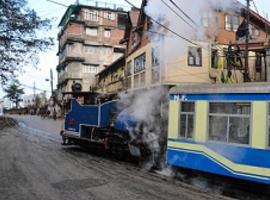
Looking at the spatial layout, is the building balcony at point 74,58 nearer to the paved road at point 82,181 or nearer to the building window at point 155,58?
the building window at point 155,58

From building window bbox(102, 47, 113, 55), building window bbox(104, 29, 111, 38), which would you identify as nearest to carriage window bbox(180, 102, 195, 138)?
building window bbox(102, 47, 113, 55)

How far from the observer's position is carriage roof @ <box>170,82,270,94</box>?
9.76 meters

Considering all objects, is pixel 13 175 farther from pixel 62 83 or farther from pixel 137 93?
pixel 62 83

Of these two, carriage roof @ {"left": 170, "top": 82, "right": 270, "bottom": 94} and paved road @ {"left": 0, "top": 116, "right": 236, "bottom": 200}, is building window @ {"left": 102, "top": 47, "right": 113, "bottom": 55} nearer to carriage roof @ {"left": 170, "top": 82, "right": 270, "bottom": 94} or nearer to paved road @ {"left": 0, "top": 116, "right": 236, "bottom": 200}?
paved road @ {"left": 0, "top": 116, "right": 236, "bottom": 200}

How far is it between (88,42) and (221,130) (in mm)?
60445

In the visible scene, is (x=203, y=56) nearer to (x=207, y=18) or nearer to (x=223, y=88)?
(x=207, y=18)

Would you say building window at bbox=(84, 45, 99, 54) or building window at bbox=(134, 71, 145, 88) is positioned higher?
building window at bbox=(84, 45, 99, 54)

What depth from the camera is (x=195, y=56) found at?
82.6ft

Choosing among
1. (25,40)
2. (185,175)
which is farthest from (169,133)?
(25,40)

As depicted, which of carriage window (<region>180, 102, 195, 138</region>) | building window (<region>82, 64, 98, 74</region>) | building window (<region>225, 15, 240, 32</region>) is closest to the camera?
carriage window (<region>180, 102, 195, 138</region>)

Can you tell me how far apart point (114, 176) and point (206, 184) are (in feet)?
8.35

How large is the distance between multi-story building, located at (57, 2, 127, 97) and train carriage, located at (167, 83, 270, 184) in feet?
181

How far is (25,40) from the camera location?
22.5 metres

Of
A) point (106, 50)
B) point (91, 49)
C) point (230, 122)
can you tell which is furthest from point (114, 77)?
point (230, 122)
